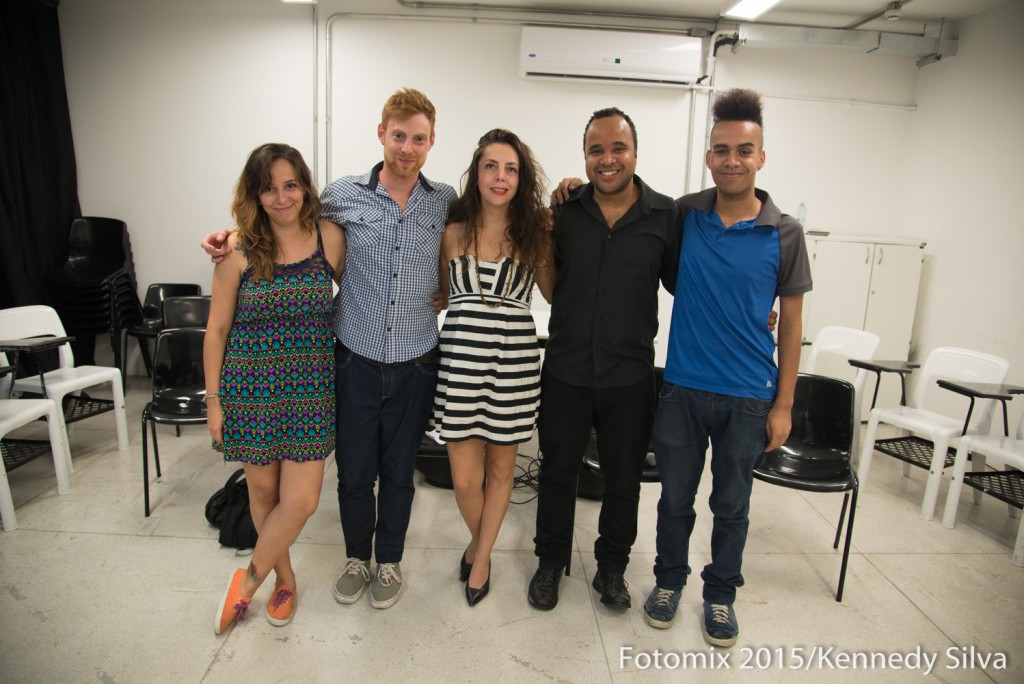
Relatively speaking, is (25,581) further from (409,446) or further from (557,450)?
(557,450)

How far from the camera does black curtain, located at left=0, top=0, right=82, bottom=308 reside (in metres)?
3.86

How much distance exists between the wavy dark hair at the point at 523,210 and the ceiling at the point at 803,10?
3.13 meters

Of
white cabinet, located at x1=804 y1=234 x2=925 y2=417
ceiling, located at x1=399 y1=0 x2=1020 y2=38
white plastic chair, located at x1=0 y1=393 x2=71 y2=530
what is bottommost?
white plastic chair, located at x1=0 y1=393 x2=71 y2=530

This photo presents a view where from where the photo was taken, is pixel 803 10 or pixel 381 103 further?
pixel 381 103

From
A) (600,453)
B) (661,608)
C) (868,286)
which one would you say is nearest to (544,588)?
(661,608)

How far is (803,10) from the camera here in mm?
4215

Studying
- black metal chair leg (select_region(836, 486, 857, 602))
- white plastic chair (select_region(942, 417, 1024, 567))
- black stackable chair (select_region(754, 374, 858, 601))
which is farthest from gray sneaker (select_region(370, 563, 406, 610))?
white plastic chair (select_region(942, 417, 1024, 567))

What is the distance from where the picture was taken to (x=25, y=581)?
6.93ft

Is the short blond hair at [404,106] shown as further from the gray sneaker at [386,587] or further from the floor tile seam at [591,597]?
the floor tile seam at [591,597]

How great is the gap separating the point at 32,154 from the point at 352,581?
430 cm

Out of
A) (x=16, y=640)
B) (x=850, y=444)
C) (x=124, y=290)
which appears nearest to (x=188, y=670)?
(x=16, y=640)

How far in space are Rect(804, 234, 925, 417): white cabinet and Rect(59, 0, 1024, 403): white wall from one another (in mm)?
233

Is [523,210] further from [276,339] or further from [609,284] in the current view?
[276,339]

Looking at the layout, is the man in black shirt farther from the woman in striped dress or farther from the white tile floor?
the white tile floor
